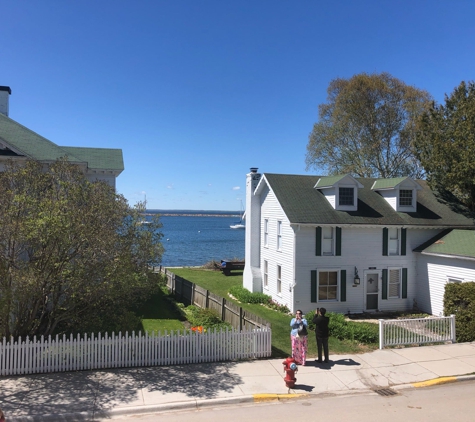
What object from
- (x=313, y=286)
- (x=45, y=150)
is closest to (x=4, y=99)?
(x=45, y=150)

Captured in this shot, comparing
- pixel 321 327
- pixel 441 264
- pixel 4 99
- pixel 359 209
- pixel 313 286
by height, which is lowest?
pixel 321 327

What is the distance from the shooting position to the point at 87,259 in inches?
408

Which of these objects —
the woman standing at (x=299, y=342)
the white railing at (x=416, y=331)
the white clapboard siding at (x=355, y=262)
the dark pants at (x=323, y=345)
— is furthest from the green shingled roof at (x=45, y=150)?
the white railing at (x=416, y=331)

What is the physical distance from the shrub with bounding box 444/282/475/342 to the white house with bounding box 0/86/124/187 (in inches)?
567

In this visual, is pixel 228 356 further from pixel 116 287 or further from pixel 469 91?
pixel 469 91

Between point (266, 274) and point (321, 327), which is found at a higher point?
point (266, 274)

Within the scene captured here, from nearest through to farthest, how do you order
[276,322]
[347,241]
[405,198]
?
[276,322] < [347,241] < [405,198]

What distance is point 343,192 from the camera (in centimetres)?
2120

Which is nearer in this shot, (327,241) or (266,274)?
(327,241)

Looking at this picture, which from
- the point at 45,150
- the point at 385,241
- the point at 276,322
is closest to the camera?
the point at 45,150

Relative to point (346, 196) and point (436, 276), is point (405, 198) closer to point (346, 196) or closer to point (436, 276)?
point (346, 196)

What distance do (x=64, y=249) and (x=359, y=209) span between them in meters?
15.4

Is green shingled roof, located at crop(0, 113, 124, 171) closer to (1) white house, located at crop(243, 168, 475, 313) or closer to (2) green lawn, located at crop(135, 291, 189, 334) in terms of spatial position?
(2) green lawn, located at crop(135, 291, 189, 334)

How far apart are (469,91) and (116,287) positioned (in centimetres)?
2370
